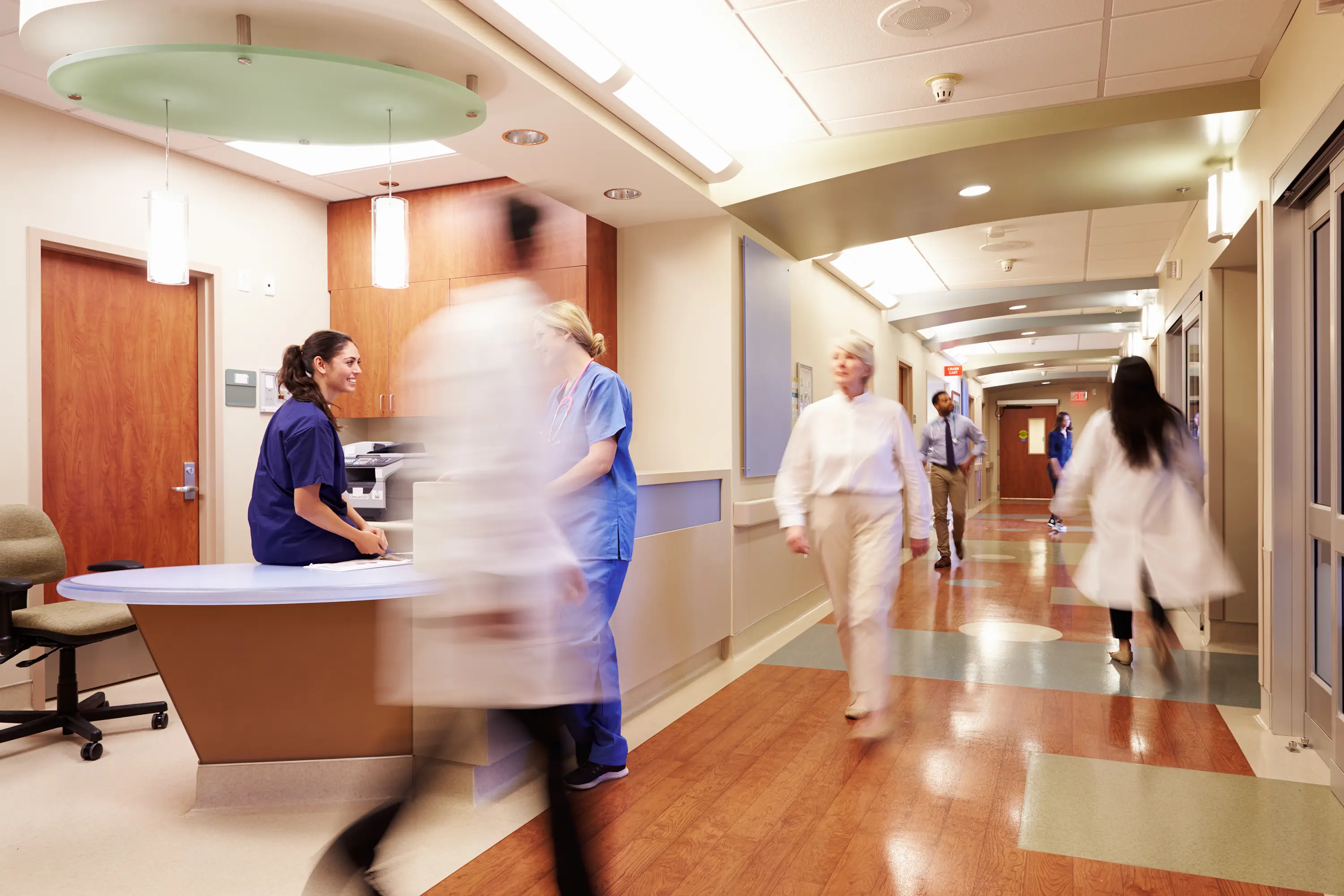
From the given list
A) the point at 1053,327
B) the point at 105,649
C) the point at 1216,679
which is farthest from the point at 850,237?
the point at 1053,327

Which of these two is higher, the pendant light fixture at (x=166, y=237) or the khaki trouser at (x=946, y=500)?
the pendant light fixture at (x=166, y=237)

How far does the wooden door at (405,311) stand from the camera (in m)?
5.61

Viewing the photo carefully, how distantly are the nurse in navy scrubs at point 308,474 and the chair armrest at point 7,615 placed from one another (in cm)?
134

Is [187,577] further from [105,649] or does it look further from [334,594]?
[105,649]

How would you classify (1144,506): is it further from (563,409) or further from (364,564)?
(364,564)

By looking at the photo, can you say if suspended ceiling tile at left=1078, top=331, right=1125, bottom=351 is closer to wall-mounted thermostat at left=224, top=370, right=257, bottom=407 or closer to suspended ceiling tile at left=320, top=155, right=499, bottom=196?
suspended ceiling tile at left=320, top=155, right=499, bottom=196

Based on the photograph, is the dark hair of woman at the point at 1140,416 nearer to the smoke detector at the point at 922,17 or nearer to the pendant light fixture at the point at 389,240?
the smoke detector at the point at 922,17

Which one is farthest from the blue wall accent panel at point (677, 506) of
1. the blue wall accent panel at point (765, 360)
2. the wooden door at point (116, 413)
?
the wooden door at point (116, 413)

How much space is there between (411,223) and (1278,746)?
5.33 metres

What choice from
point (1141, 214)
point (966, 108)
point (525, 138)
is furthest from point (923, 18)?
point (1141, 214)

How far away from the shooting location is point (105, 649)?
457 centimetres

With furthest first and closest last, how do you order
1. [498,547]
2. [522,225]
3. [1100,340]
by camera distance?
[1100,340] → [522,225] → [498,547]

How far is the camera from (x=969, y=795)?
118 inches

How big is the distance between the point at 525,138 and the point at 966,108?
218cm
